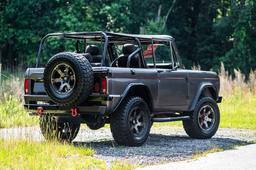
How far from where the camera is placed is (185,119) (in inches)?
552

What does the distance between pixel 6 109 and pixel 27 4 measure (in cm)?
1898

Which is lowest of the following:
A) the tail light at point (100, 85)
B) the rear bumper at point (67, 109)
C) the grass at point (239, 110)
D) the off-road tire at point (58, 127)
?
the grass at point (239, 110)

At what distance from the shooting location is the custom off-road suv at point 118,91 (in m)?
11.8

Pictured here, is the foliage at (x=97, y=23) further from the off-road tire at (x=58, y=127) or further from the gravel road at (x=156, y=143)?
the off-road tire at (x=58, y=127)

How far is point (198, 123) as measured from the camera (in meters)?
14.2

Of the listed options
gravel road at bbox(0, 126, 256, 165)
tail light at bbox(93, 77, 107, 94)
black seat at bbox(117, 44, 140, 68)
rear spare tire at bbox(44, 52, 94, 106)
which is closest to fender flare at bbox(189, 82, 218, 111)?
gravel road at bbox(0, 126, 256, 165)

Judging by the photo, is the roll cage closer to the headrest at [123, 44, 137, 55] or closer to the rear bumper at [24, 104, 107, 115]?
the headrest at [123, 44, 137, 55]

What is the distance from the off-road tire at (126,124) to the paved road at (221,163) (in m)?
1.53

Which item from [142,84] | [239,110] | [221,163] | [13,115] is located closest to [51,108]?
[142,84]

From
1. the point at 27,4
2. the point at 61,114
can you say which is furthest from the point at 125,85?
the point at 27,4

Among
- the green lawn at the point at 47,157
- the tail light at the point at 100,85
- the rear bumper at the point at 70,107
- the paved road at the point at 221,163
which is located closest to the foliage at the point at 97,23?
the rear bumper at the point at 70,107

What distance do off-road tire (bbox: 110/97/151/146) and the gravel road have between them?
0.16 m

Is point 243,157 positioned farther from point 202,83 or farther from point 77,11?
point 77,11

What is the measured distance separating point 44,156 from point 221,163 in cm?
264
